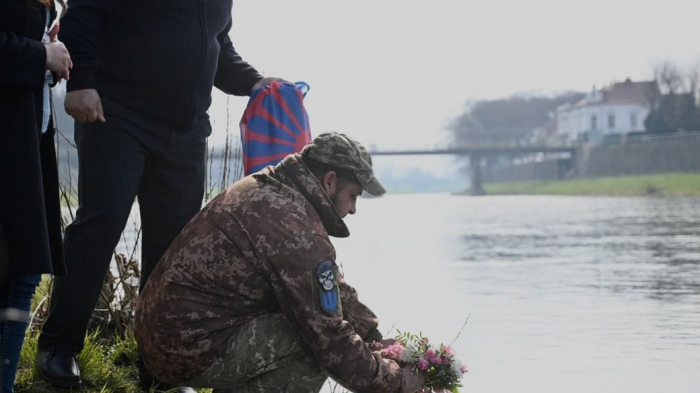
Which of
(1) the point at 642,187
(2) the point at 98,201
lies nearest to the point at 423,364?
(2) the point at 98,201

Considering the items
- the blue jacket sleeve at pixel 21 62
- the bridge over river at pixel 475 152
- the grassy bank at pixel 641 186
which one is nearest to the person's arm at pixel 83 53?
the blue jacket sleeve at pixel 21 62

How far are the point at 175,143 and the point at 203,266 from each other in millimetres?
676

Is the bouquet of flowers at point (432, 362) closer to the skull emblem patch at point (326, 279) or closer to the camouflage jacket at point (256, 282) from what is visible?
the camouflage jacket at point (256, 282)

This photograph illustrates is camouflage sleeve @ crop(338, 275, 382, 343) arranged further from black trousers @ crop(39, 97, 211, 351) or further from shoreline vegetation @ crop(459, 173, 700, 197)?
shoreline vegetation @ crop(459, 173, 700, 197)

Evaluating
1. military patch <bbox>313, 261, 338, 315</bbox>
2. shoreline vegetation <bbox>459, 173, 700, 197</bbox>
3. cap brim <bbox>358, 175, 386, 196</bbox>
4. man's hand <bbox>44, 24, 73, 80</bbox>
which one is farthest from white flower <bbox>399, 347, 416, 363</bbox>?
shoreline vegetation <bbox>459, 173, 700, 197</bbox>

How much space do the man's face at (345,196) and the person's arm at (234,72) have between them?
3.47ft

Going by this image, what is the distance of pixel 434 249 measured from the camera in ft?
47.6

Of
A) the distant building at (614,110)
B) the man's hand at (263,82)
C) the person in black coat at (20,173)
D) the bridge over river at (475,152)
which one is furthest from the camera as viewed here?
the distant building at (614,110)

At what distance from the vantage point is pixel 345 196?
305 centimetres

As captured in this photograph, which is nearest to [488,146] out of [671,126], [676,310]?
[671,126]

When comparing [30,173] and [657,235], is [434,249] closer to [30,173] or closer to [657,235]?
[657,235]

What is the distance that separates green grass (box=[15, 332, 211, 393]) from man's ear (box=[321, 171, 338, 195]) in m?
1.00

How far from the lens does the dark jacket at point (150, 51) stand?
335 centimetres

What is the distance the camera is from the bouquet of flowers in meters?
3.17
